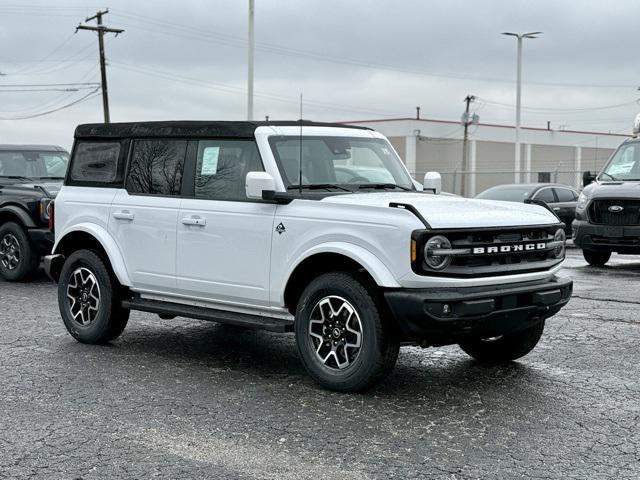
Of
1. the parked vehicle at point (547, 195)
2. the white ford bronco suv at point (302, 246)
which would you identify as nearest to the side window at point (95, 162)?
the white ford bronco suv at point (302, 246)

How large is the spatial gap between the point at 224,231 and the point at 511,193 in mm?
14399

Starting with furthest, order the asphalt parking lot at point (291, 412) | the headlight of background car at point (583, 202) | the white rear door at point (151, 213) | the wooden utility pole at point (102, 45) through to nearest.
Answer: the wooden utility pole at point (102, 45)
the headlight of background car at point (583, 202)
the white rear door at point (151, 213)
the asphalt parking lot at point (291, 412)

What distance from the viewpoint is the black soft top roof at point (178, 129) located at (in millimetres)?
7117

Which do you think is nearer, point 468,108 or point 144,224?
point 144,224

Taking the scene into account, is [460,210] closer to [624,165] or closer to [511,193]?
[624,165]

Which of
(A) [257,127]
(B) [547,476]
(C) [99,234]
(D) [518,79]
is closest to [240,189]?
(A) [257,127]

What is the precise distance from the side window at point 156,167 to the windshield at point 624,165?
9.56m

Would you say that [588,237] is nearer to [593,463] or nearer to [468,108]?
[593,463]

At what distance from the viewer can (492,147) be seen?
66.8m

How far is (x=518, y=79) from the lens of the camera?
4206 cm

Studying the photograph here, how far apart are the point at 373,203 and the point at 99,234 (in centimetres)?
276

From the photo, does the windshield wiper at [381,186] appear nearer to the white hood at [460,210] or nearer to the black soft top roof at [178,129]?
the white hood at [460,210]

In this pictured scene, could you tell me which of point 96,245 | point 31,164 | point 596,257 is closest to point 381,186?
point 96,245

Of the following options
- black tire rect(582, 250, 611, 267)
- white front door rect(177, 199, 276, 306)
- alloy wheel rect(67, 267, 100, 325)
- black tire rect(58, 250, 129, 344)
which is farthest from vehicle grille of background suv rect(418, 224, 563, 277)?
black tire rect(582, 250, 611, 267)
